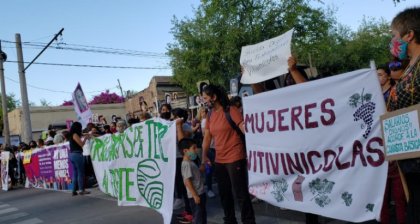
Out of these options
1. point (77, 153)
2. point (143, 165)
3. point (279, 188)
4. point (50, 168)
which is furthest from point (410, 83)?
point (50, 168)

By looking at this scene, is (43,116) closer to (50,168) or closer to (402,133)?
(50,168)

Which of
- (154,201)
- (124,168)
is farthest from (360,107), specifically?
(124,168)

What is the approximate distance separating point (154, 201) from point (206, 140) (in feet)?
4.28

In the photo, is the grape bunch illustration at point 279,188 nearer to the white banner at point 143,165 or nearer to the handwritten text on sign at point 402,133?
the white banner at point 143,165

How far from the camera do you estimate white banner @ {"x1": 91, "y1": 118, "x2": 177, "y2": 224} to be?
19.6ft

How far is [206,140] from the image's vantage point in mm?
5590

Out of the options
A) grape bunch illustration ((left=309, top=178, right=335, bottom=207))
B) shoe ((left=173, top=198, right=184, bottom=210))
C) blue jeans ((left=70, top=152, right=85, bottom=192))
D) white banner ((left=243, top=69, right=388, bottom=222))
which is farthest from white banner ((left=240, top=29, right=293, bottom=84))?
blue jeans ((left=70, top=152, right=85, bottom=192))

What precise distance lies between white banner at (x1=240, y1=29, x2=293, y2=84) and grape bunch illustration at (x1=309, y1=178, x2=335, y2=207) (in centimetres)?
123

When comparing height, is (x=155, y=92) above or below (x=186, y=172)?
above

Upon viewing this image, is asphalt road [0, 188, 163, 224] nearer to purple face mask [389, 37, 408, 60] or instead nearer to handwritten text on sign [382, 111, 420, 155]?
handwritten text on sign [382, 111, 420, 155]

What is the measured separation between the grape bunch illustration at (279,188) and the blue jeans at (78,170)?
7026 mm

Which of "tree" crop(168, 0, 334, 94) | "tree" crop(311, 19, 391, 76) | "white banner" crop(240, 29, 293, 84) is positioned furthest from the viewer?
"tree" crop(311, 19, 391, 76)

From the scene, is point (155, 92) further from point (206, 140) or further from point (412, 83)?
point (412, 83)

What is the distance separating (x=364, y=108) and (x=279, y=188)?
4.49 ft
